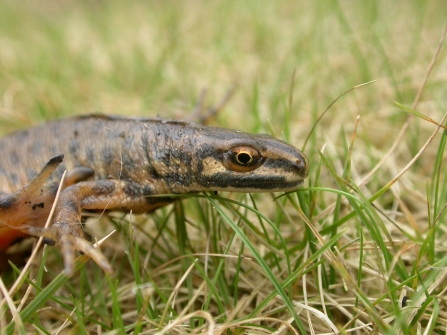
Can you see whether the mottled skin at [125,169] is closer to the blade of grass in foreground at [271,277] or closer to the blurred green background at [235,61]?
the blade of grass in foreground at [271,277]

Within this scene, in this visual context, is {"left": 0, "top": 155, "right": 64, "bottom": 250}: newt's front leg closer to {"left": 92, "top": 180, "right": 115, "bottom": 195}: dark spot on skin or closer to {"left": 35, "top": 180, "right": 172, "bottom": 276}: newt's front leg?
{"left": 35, "top": 180, "right": 172, "bottom": 276}: newt's front leg

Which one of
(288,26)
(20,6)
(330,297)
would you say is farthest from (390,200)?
(20,6)

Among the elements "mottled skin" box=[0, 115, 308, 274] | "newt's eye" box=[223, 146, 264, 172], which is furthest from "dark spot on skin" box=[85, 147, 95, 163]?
"newt's eye" box=[223, 146, 264, 172]

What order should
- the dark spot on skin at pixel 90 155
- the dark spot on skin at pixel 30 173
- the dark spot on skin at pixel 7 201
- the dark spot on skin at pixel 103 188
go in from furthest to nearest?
the dark spot on skin at pixel 30 173
the dark spot on skin at pixel 90 155
the dark spot on skin at pixel 103 188
the dark spot on skin at pixel 7 201

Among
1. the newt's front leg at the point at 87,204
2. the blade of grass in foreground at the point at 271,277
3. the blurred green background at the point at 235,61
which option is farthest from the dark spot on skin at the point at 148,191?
the blurred green background at the point at 235,61

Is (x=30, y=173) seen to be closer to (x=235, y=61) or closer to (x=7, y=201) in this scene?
(x=7, y=201)

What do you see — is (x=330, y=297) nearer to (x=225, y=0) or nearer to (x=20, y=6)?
(x=225, y=0)
